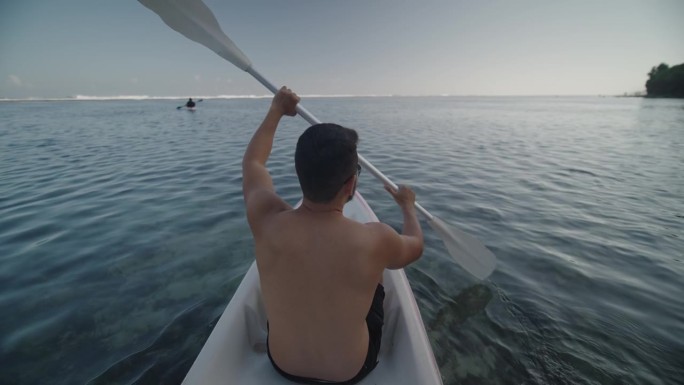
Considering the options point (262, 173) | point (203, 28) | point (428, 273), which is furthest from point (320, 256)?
point (428, 273)

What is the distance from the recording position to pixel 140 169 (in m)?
9.86

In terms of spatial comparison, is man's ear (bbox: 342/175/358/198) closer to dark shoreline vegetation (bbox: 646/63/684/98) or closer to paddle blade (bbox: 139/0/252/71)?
paddle blade (bbox: 139/0/252/71)

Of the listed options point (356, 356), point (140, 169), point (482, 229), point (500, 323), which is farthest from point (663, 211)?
point (140, 169)

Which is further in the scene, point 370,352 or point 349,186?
point 370,352

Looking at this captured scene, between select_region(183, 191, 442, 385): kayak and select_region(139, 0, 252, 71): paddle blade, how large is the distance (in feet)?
7.51

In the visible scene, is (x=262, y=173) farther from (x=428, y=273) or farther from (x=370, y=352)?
(x=428, y=273)

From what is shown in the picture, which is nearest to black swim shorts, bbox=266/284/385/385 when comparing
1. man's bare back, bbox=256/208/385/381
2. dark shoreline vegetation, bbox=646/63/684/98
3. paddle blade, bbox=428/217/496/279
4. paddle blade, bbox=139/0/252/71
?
man's bare back, bbox=256/208/385/381

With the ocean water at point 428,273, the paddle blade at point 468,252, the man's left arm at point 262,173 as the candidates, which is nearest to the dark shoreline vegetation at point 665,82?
the ocean water at point 428,273

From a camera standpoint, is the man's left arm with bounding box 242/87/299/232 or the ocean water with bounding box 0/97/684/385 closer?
the man's left arm with bounding box 242/87/299/232

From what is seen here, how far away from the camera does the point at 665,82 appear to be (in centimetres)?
6675

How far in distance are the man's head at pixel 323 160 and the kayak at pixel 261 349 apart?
1334mm

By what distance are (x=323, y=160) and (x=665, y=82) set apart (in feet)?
327

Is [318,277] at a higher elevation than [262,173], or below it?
below

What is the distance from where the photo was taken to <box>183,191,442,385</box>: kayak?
1.94m
